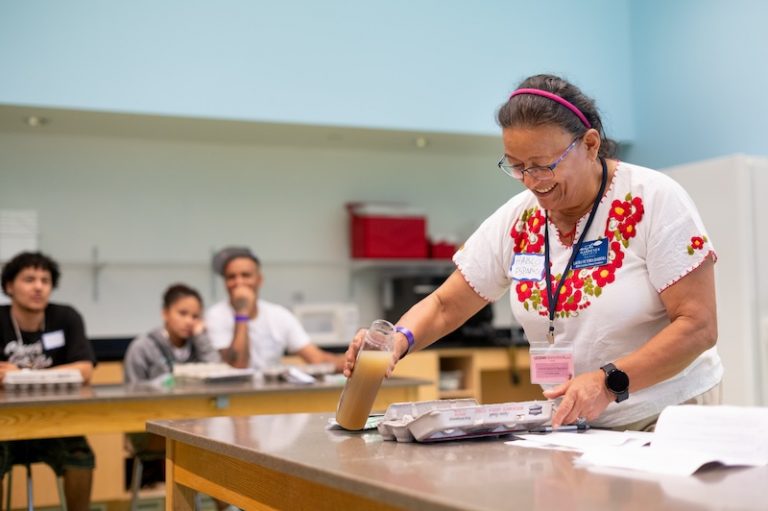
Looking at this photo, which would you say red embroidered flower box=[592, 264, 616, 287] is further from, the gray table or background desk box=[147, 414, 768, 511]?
the gray table

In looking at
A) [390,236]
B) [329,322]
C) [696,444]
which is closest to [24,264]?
[329,322]

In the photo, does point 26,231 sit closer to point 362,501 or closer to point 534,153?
point 534,153

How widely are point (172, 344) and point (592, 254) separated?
254cm

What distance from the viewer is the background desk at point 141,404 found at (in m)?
2.87

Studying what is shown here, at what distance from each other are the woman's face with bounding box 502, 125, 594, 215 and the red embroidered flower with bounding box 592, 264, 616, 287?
14 cm

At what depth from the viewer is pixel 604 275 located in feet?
5.76

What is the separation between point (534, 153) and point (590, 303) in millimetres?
299

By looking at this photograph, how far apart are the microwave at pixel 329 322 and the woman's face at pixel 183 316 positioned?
1.19 metres

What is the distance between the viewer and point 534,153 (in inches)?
68.6

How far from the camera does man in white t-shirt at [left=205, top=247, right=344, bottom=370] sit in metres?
4.15

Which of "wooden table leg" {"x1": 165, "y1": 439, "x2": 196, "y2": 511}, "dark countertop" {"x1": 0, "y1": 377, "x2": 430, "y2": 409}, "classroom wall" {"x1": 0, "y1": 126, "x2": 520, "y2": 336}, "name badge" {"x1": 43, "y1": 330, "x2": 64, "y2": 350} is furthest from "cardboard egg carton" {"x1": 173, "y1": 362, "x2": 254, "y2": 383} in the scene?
"classroom wall" {"x1": 0, "y1": 126, "x2": 520, "y2": 336}

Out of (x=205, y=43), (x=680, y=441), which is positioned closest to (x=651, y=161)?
(x=205, y=43)

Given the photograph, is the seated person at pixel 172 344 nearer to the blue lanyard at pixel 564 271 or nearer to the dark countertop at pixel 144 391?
the dark countertop at pixel 144 391

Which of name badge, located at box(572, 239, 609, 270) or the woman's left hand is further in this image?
name badge, located at box(572, 239, 609, 270)
